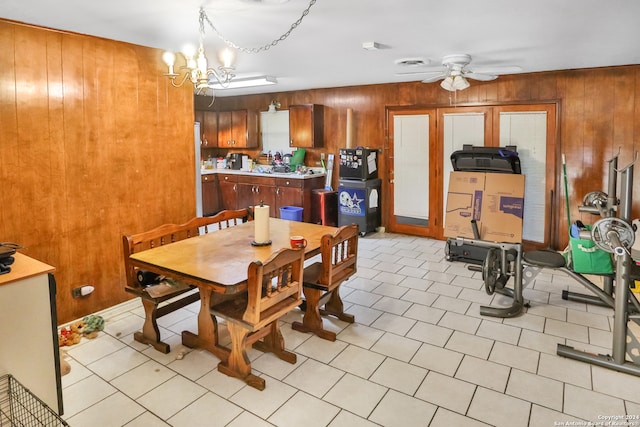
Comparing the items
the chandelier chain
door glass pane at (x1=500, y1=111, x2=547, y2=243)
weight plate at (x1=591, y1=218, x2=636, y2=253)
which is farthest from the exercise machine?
→ the chandelier chain

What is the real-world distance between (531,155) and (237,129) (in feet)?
16.4

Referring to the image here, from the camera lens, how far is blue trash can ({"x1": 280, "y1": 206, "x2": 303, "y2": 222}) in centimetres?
661

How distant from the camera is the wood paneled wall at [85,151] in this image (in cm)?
313

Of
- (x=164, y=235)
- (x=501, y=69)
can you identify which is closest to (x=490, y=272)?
(x=501, y=69)

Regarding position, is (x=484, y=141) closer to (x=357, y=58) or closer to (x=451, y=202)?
(x=451, y=202)

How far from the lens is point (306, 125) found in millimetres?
7070

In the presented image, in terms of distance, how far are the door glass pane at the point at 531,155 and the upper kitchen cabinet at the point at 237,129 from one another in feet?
14.2

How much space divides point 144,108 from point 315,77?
262 centimetres

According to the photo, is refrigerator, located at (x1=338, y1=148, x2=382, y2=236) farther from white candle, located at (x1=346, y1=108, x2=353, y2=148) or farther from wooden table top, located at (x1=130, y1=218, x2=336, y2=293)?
wooden table top, located at (x1=130, y1=218, x2=336, y2=293)

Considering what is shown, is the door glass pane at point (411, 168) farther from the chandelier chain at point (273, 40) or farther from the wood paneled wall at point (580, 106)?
the chandelier chain at point (273, 40)

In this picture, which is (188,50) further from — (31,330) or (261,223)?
(31,330)

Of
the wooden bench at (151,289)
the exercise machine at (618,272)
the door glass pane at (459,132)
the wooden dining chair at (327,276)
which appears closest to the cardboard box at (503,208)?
the door glass pane at (459,132)

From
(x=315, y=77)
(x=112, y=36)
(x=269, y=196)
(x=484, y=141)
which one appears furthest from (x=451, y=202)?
(x=112, y=36)

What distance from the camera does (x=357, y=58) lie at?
4516 mm
